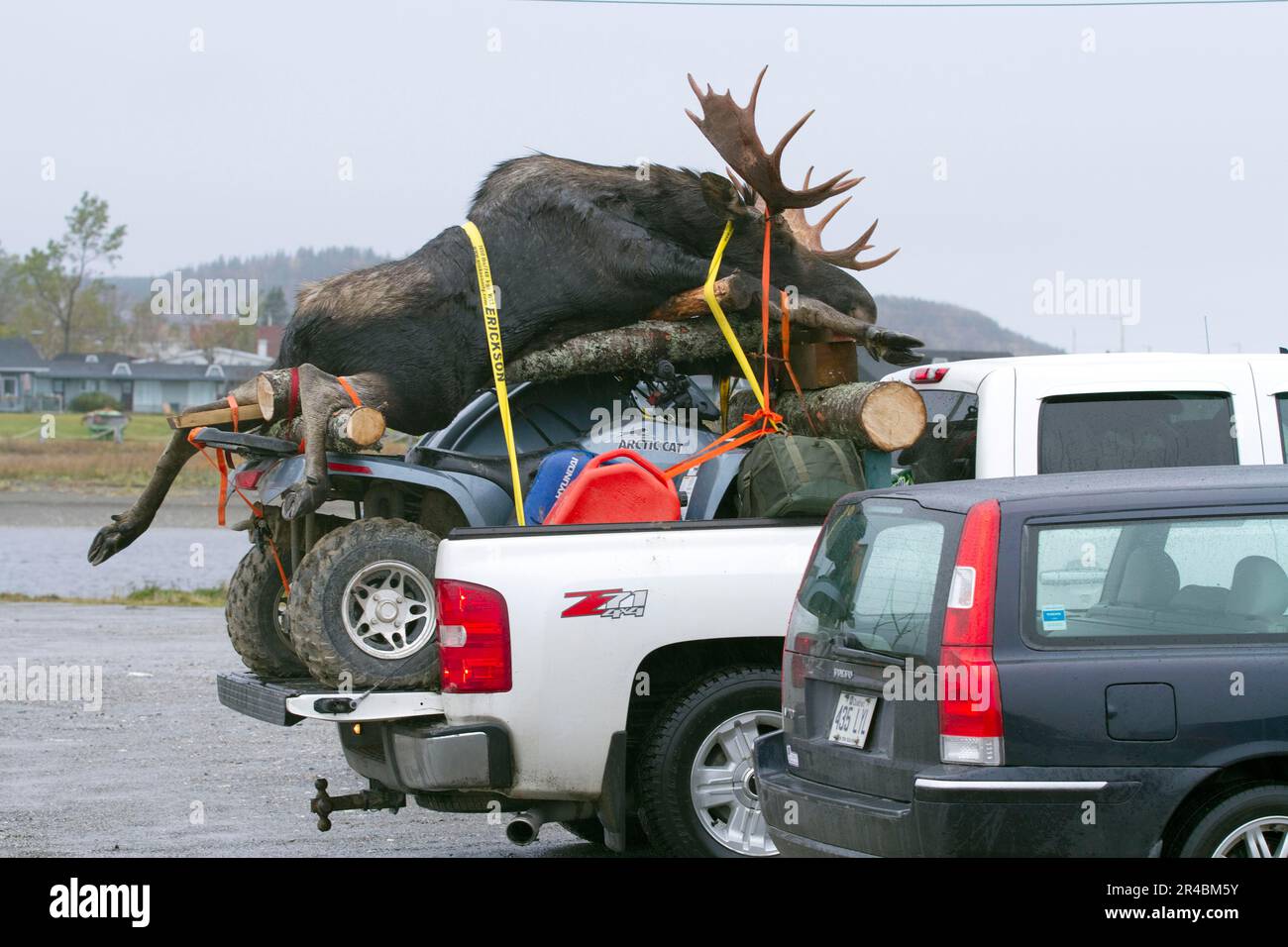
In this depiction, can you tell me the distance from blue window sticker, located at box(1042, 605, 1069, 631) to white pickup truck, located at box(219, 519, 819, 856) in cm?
188

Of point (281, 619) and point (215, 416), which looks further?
point (281, 619)

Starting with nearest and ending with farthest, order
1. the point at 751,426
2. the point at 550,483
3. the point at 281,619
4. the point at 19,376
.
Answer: the point at 550,483, the point at 281,619, the point at 751,426, the point at 19,376

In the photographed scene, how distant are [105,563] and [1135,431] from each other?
1119 inches

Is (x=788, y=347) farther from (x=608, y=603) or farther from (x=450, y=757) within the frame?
(x=450, y=757)

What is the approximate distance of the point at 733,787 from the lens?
741 cm

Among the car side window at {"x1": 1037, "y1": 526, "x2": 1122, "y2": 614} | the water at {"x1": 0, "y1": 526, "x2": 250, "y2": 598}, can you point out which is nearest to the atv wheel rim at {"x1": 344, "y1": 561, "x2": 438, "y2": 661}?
the car side window at {"x1": 1037, "y1": 526, "x2": 1122, "y2": 614}

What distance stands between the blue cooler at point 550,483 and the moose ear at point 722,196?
1.64m

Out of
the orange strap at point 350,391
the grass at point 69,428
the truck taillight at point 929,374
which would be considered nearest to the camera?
the truck taillight at point 929,374

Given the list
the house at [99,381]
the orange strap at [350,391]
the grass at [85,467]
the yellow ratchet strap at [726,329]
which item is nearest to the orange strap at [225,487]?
the orange strap at [350,391]

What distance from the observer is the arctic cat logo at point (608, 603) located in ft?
23.2

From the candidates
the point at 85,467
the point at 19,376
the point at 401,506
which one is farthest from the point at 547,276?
the point at 19,376

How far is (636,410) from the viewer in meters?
9.15

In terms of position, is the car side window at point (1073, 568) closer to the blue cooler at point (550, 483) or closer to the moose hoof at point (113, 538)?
the blue cooler at point (550, 483)
